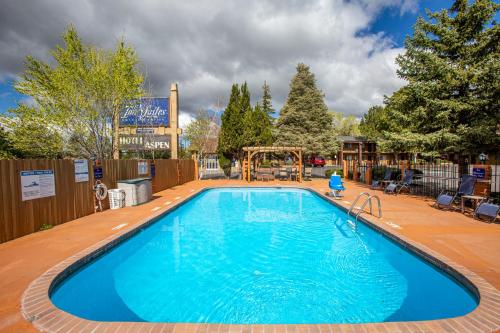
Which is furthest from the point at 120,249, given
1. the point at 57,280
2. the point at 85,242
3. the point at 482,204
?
the point at 482,204

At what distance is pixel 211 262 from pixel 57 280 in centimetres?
277

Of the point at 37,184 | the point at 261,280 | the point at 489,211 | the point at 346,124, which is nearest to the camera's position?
the point at 261,280

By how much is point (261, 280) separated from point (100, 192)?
730 centimetres

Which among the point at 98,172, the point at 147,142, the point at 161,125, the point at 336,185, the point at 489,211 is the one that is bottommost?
the point at 489,211

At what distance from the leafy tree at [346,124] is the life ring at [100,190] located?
71.5 metres

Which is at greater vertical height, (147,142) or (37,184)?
(147,142)

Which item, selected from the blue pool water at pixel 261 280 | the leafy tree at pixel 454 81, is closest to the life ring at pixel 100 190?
the blue pool water at pixel 261 280

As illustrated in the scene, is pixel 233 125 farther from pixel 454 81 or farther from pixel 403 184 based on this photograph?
pixel 454 81

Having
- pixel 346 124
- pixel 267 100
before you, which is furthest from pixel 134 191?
pixel 346 124

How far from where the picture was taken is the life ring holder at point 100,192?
9.13 m

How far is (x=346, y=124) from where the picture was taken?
77250mm

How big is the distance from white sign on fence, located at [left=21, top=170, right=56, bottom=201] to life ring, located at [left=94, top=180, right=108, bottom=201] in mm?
1853

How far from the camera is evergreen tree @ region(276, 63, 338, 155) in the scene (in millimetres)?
28797

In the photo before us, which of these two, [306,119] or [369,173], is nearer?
[369,173]
